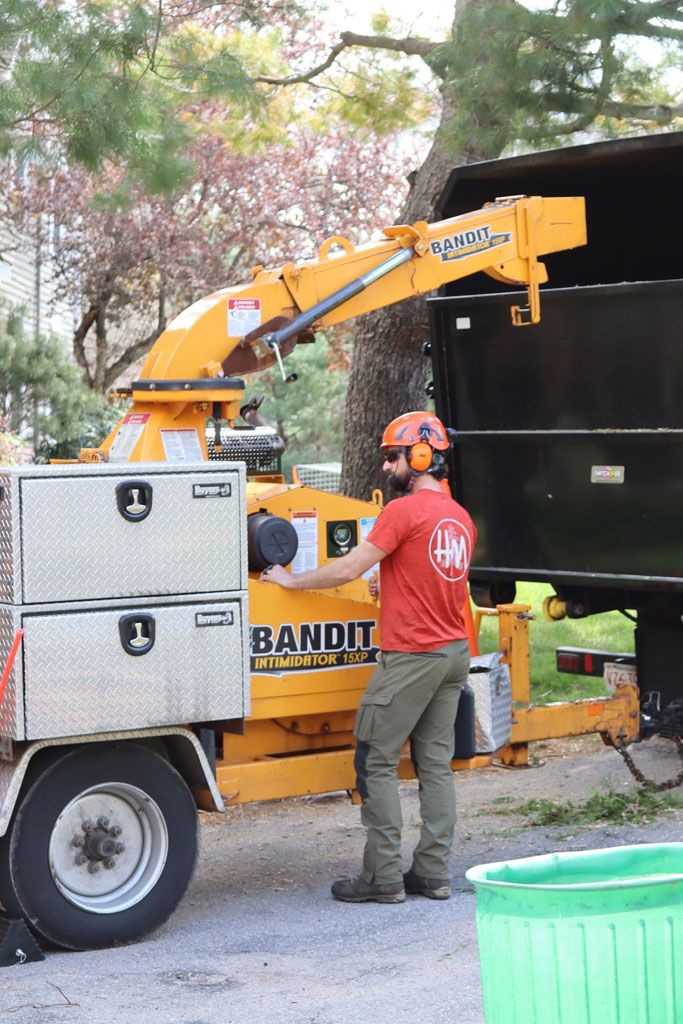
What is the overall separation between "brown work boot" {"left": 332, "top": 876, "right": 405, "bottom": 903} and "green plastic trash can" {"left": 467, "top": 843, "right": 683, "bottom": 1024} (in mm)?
2876

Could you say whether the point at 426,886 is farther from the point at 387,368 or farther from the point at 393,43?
the point at 393,43

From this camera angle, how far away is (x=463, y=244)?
6.29 meters

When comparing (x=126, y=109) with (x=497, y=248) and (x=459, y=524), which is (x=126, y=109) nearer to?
(x=497, y=248)

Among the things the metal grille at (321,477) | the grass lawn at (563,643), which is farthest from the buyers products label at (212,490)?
the metal grille at (321,477)

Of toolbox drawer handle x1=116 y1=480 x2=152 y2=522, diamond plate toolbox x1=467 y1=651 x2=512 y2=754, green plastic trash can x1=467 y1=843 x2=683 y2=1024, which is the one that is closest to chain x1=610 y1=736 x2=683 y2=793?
diamond plate toolbox x1=467 y1=651 x2=512 y2=754

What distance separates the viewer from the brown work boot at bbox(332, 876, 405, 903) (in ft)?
18.2

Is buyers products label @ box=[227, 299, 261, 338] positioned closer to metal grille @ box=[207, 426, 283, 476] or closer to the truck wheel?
metal grille @ box=[207, 426, 283, 476]

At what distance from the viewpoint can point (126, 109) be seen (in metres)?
7.61

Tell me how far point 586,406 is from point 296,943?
2.97m

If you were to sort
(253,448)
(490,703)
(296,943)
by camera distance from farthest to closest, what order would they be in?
(253,448)
(490,703)
(296,943)

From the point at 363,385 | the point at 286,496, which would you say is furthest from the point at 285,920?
the point at 363,385

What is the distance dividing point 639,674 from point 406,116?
544cm

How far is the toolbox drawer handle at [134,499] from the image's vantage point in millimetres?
4961

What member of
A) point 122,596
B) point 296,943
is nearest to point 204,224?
point 122,596
